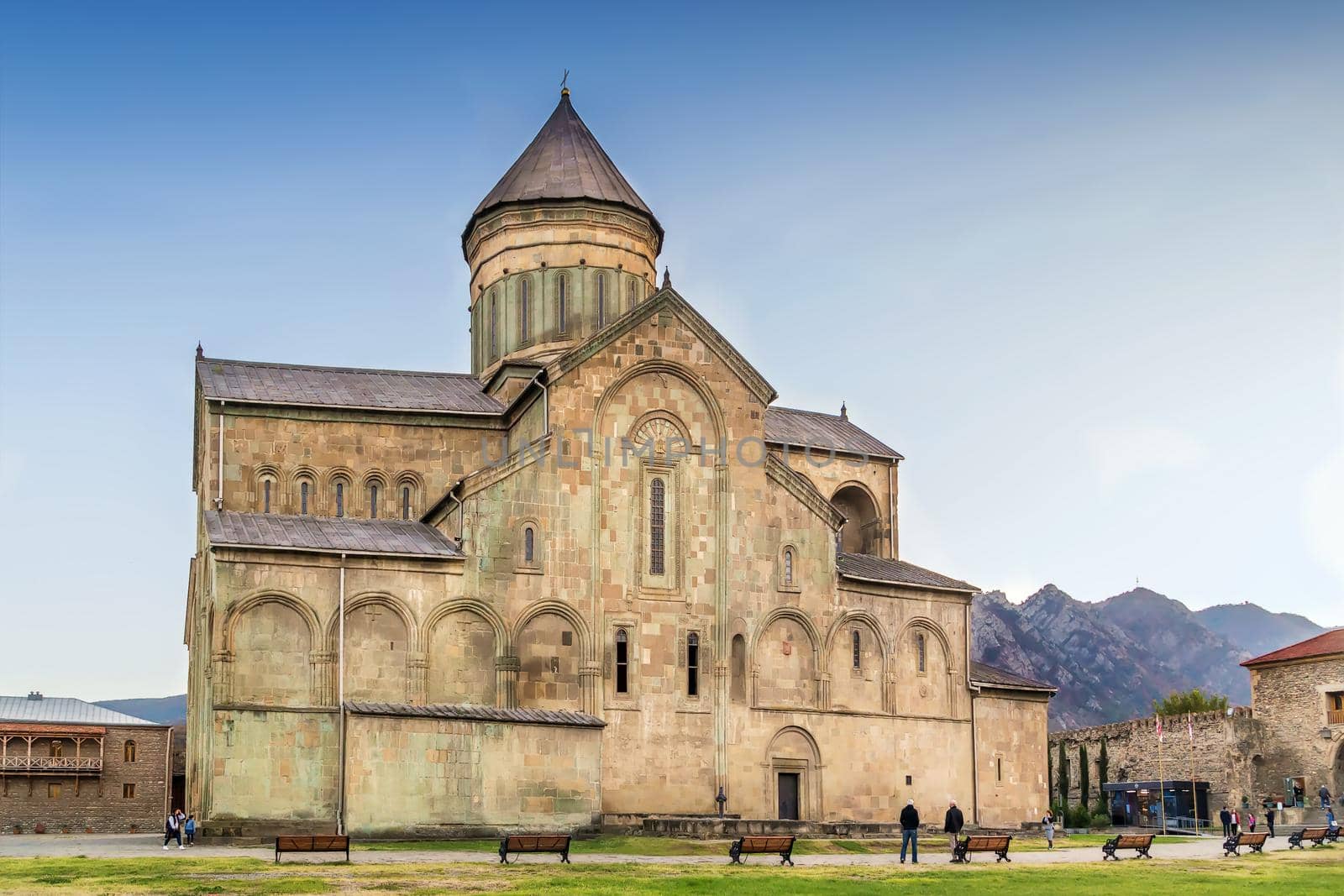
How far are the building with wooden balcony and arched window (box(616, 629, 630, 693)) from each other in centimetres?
2842

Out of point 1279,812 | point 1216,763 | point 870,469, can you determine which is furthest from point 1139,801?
point 870,469

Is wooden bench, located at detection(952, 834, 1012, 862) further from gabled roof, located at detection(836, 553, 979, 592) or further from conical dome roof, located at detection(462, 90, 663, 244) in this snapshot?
conical dome roof, located at detection(462, 90, 663, 244)

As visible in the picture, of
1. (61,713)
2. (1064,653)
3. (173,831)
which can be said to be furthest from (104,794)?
(1064,653)

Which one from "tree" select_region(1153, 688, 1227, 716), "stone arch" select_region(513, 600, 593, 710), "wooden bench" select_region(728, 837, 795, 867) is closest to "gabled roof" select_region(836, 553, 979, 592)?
"stone arch" select_region(513, 600, 593, 710)

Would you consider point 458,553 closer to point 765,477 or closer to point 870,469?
point 765,477

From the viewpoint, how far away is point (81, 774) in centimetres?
6316

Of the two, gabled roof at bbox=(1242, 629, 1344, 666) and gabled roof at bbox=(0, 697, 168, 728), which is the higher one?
gabled roof at bbox=(1242, 629, 1344, 666)

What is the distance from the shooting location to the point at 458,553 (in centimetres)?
3909

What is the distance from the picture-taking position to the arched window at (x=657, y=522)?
41375mm

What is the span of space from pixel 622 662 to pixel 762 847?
10910 millimetres

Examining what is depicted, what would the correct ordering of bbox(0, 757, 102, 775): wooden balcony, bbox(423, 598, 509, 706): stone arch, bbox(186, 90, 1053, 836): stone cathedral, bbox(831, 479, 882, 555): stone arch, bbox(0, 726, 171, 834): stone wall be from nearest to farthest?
bbox(186, 90, 1053, 836): stone cathedral, bbox(423, 598, 509, 706): stone arch, bbox(831, 479, 882, 555): stone arch, bbox(0, 726, 171, 834): stone wall, bbox(0, 757, 102, 775): wooden balcony

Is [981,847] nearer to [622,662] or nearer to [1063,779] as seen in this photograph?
[622,662]

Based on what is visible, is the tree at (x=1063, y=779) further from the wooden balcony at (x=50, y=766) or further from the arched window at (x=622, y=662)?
the wooden balcony at (x=50, y=766)

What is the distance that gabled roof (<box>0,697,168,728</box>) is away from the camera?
66188mm
